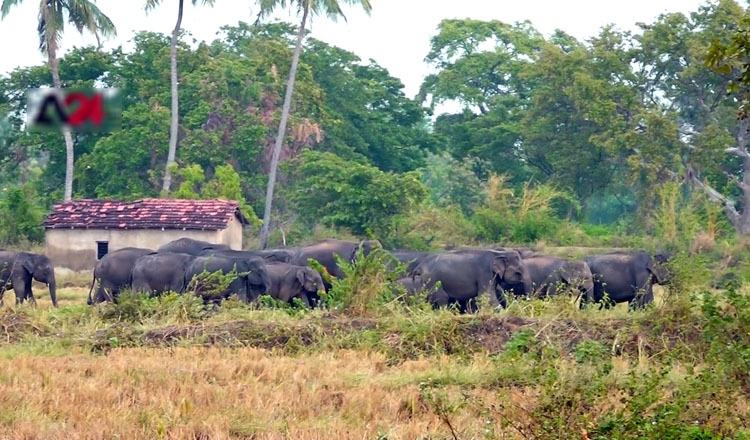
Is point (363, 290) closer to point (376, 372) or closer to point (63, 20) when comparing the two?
point (376, 372)

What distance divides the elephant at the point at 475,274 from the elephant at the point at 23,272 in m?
7.95

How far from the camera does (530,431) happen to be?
794 cm

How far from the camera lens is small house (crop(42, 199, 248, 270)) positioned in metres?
30.2

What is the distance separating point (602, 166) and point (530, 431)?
35219 mm

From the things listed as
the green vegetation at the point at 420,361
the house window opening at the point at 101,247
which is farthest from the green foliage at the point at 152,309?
the house window opening at the point at 101,247

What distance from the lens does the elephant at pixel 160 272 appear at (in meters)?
21.7

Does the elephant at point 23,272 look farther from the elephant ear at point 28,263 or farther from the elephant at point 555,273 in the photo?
the elephant at point 555,273

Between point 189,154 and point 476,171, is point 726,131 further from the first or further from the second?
point 189,154

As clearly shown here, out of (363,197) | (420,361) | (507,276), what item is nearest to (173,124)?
(363,197)

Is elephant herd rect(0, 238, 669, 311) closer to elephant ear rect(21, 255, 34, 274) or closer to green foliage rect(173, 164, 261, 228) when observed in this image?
elephant ear rect(21, 255, 34, 274)

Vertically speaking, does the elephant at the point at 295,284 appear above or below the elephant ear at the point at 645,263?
below

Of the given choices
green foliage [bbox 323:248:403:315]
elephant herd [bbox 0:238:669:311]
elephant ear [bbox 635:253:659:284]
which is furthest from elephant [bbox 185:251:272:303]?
elephant ear [bbox 635:253:659:284]

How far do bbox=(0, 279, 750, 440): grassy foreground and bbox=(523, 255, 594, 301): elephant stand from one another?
17.1 feet

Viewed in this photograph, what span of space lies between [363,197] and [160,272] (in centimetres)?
1335
